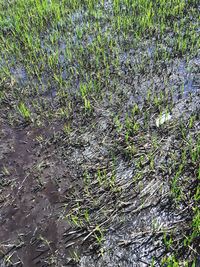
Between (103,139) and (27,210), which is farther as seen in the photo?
(103,139)

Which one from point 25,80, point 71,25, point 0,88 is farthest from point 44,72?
point 71,25

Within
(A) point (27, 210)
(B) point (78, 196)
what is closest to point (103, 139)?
(B) point (78, 196)

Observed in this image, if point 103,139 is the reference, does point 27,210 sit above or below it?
below

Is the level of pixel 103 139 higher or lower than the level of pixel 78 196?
higher

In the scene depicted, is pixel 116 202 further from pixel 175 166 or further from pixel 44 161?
pixel 44 161

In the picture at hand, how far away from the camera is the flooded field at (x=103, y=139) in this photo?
6.75ft

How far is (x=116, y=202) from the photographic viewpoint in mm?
2264

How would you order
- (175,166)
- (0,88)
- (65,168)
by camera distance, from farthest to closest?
1. (0,88)
2. (65,168)
3. (175,166)

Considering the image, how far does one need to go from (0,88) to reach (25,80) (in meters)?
0.38

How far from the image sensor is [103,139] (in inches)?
112

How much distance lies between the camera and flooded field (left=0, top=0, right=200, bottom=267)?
2.06 m

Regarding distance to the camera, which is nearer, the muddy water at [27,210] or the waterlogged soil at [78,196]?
the waterlogged soil at [78,196]

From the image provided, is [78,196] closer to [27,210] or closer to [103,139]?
[27,210]

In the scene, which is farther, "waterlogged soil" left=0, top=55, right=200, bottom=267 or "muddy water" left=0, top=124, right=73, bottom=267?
"muddy water" left=0, top=124, right=73, bottom=267
